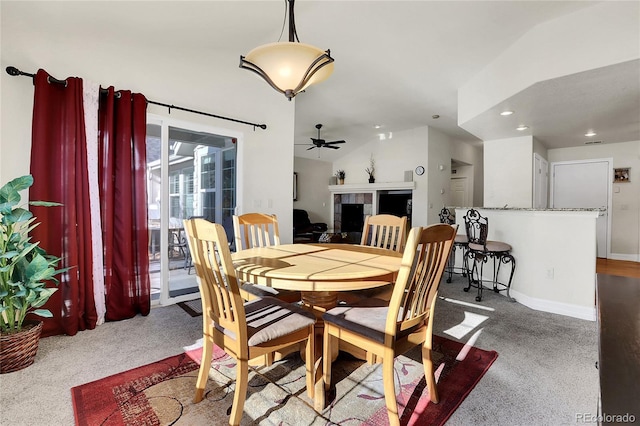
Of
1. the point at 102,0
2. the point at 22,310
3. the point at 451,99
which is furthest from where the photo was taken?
the point at 451,99

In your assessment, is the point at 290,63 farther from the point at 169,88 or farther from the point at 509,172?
the point at 509,172

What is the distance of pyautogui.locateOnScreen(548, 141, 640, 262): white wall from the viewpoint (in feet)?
18.0

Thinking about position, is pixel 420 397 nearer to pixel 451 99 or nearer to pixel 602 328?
pixel 602 328

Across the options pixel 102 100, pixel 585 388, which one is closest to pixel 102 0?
pixel 102 100

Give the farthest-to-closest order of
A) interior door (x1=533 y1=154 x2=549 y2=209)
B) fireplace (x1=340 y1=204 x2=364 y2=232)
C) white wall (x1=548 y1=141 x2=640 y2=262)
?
fireplace (x1=340 y1=204 x2=364 y2=232), white wall (x1=548 y1=141 x2=640 y2=262), interior door (x1=533 y1=154 x2=549 y2=209)

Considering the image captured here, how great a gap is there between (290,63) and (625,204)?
7.05 metres

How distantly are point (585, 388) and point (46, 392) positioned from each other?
3.19 m

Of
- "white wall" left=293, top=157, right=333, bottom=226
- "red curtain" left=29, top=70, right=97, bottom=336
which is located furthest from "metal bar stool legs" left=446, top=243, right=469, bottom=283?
"red curtain" left=29, top=70, right=97, bottom=336

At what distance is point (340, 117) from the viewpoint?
6117 mm

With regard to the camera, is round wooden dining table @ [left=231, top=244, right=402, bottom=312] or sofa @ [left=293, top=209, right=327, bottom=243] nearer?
round wooden dining table @ [left=231, top=244, right=402, bottom=312]

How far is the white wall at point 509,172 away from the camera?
487cm

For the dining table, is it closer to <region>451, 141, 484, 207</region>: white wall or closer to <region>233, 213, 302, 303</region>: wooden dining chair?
<region>233, 213, 302, 303</region>: wooden dining chair

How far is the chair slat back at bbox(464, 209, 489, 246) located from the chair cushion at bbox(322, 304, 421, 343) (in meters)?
2.35

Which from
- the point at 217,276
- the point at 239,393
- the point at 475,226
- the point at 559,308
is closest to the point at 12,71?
the point at 217,276
